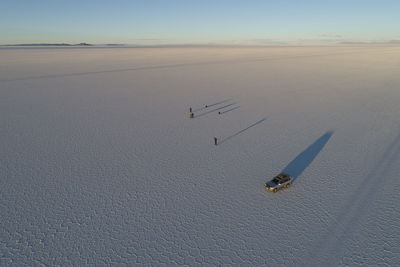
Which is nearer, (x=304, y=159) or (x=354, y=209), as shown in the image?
(x=354, y=209)

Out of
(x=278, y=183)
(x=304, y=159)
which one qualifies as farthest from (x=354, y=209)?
(x=304, y=159)

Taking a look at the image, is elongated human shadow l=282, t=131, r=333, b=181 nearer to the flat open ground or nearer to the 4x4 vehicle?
the flat open ground

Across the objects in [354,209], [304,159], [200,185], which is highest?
[304,159]

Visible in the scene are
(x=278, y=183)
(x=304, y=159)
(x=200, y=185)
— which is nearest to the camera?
(x=278, y=183)

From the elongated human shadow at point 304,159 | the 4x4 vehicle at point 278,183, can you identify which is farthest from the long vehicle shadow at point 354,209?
the elongated human shadow at point 304,159

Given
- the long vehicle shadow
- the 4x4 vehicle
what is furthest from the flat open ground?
the 4x4 vehicle

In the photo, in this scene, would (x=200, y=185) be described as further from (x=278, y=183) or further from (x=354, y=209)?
(x=354, y=209)

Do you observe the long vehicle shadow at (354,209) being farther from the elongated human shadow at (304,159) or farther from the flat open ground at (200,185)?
the elongated human shadow at (304,159)
